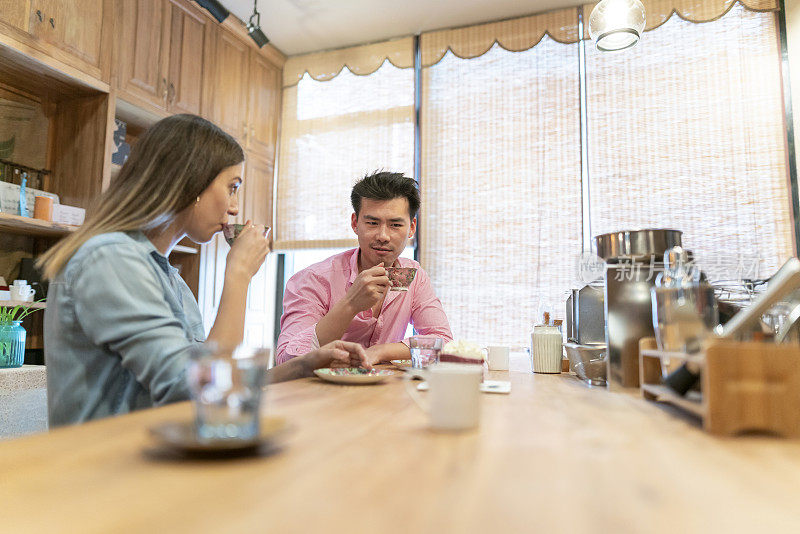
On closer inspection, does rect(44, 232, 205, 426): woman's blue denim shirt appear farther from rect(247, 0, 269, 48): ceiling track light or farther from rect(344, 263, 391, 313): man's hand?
rect(247, 0, 269, 48): ceiling track light

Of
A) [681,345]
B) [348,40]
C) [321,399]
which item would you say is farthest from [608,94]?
[321,399]

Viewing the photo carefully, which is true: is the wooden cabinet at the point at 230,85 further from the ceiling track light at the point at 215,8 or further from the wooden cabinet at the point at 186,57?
the ceiling track light at the point at 215,8

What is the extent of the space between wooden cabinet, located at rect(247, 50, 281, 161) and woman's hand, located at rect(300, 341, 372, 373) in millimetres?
2857

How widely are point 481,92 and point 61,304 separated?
10.9ft

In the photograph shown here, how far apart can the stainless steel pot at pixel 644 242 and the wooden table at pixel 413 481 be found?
1.83 feet

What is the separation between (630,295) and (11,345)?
2.44 meters

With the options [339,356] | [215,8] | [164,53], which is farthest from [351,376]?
[215,8]

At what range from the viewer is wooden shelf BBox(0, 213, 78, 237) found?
2393 millimetres

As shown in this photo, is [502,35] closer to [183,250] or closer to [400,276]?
[183,250]

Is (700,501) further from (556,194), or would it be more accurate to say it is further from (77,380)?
(556,194)

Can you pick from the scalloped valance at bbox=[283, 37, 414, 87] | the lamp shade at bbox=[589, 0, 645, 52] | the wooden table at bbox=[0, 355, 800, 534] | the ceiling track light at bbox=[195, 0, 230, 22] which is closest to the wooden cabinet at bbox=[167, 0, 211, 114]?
the ceiling track light at bbox=[195, 0, 230, 22]

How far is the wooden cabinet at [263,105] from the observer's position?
3.96 meters

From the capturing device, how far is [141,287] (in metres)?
0.98

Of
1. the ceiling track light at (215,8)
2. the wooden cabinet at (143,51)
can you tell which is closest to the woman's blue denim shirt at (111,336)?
the wooden cabinet at (143,51)
